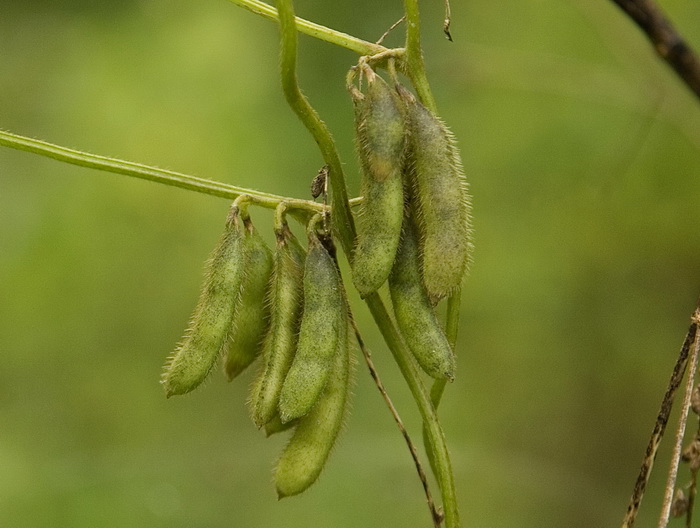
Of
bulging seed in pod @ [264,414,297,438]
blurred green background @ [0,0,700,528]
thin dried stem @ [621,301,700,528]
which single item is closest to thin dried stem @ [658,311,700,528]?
thin dried stem @ [621,301,700,528]

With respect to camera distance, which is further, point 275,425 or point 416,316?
point 275,425

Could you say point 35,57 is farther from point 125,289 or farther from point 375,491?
point 375,491

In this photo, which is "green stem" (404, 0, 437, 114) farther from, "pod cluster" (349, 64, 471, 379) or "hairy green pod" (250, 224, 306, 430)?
"hairy green pod" (250, 224, 306, 430)

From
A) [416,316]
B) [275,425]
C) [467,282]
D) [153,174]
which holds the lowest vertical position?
[467,282]

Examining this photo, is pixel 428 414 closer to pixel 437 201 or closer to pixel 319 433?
pixel 319 433

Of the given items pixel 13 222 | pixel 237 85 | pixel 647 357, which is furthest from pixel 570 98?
pixel 13 222

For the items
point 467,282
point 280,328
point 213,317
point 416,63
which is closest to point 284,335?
point 280,328

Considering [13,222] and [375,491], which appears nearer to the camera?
[375,491]
